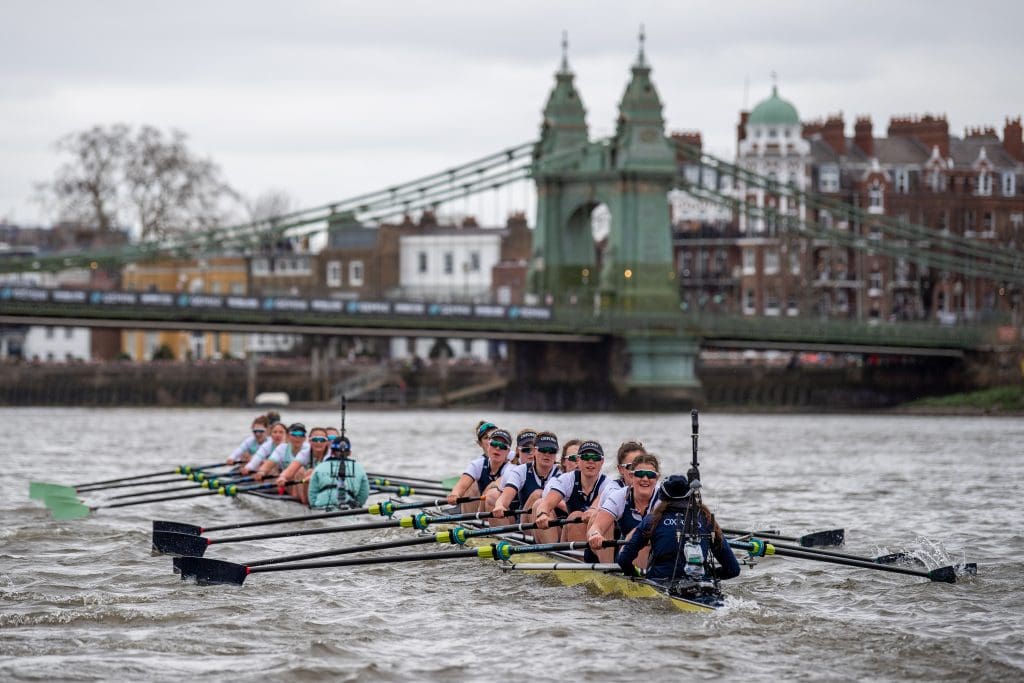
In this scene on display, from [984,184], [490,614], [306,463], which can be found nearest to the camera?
[490,614]

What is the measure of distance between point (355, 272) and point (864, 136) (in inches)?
1138

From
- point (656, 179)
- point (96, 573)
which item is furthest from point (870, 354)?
point (96, 573)

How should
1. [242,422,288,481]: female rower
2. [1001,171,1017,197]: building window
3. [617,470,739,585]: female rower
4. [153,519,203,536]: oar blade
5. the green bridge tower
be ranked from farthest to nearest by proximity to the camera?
1. [1001,171,1017,197]: building window
2. the green bridge tower
3. [242,422,288,481]: female rower
4. [153,519,203,536]: oar blade
5. [617,470,739,585]: female rower

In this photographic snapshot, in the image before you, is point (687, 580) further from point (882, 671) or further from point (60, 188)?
point (60, 188)

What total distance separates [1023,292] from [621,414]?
28388mm

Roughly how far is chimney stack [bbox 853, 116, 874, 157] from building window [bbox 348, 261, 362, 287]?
2814cm

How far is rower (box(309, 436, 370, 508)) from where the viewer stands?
920 inches

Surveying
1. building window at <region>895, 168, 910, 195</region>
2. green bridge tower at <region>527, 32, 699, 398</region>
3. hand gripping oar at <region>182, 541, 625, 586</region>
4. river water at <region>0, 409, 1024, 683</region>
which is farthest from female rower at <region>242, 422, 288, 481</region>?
building window at <region>895, 168, 910, 195</region>

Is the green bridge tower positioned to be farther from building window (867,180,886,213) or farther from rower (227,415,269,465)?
rower (227,415,269,465)

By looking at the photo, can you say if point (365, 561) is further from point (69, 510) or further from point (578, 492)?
point (69, 510)

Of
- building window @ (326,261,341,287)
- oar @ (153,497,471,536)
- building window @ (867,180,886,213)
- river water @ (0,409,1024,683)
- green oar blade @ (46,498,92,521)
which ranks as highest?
building window @ (867,180,886,213)

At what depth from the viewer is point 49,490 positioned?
27234mm

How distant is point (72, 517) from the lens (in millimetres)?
25828

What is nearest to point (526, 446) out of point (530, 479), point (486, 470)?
point (530, 479)
